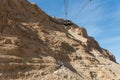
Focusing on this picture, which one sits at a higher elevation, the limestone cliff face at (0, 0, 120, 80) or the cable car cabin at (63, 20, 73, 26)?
the cable car cabin at (63, 20, 73, 26)

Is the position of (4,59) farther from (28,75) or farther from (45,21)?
(45,21)

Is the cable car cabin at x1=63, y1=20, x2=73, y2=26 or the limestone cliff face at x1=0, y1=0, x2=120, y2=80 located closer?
the limestone cliff face at x1=0, y1=0, x2=120, y2=80

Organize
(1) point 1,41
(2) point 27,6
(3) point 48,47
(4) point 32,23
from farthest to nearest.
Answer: (2) point 27,6
(4) point 32,23
(3) point 48,47
(1) point 1,41

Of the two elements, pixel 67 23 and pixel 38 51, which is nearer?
pixel 38 51

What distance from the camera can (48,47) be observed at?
129ft

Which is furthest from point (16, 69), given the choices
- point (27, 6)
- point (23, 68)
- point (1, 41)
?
point (27, 6)

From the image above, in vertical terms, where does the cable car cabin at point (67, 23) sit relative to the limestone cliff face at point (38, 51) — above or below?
above

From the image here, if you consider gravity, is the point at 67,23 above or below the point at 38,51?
above

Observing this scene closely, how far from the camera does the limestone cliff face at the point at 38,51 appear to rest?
31312 millimetres

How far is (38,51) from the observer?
119 ft

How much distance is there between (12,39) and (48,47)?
7011 mm

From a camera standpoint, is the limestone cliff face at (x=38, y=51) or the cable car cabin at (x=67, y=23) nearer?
the limestone cliff face at (x=38, y=51)

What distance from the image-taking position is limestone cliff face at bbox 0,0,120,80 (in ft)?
103

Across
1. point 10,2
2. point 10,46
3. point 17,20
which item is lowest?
point 10,46
